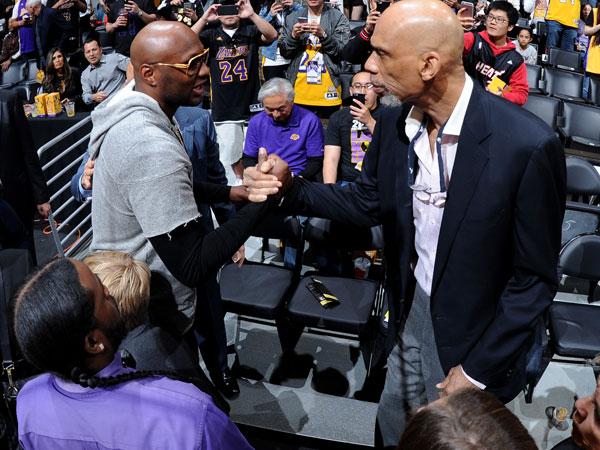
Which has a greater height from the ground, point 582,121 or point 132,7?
point 132,7

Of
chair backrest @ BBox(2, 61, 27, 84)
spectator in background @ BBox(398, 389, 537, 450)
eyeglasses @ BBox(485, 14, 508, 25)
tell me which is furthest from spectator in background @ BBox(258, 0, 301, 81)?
spectator in background @ BBox(398, 389, 537, 450)

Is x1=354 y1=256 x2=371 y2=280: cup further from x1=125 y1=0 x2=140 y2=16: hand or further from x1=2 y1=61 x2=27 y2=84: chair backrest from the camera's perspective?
x1=2 y1=61 x2=27 y2=84: chair backrest

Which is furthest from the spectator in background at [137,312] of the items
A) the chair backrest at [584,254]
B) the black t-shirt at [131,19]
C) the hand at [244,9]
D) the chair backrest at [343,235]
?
the black t-shirt at [131,19]

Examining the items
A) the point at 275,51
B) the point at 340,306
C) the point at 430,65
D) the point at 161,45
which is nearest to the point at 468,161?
the point at 430,65

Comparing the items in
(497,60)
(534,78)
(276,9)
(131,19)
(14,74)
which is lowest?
(14,74)

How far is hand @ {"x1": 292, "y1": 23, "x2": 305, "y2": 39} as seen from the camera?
577cm

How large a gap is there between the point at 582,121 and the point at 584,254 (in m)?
3.42

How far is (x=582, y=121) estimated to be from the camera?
643 cm

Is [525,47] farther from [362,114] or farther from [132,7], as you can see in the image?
[132,7]

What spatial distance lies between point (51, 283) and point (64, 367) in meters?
0.19

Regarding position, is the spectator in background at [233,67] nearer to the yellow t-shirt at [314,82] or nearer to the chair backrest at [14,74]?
the yellow t-shirt at [314,82]

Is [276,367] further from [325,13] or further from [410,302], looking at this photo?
[325,13]

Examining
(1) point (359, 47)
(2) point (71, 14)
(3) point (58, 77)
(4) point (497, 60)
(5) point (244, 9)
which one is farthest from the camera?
(2) point (71, 14)

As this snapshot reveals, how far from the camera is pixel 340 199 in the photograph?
238 cm
